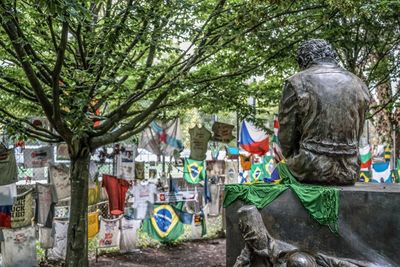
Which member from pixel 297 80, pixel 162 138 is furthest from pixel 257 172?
pixel 297 80

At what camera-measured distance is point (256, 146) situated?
10508mm

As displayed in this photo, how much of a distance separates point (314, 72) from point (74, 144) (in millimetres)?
3947

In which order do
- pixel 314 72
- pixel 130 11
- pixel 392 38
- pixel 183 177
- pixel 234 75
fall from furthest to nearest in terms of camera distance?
pixel 183 177, pixel 392 38, pixel 234 75, pixel 130 11, pixel 314 72

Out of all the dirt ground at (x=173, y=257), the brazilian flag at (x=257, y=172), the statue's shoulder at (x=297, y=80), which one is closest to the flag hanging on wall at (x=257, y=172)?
the brazilian flag at (x=257, y=172)

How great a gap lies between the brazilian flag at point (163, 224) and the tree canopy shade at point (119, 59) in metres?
2.63

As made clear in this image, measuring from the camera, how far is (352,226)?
3.14 m

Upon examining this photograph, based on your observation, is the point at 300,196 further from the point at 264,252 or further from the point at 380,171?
the point at 380,171

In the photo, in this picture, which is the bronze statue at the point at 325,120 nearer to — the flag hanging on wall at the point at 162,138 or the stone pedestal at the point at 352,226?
the stone pedestal at the point at 352,226

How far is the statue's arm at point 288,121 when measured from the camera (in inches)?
144

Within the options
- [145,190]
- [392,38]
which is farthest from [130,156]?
[392,38]

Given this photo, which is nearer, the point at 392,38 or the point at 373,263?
the point at 373,263

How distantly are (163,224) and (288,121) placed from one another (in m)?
6.42

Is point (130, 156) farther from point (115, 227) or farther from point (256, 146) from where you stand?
point (256, 146)

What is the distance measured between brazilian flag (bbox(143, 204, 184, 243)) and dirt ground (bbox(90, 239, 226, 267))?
297 mm
